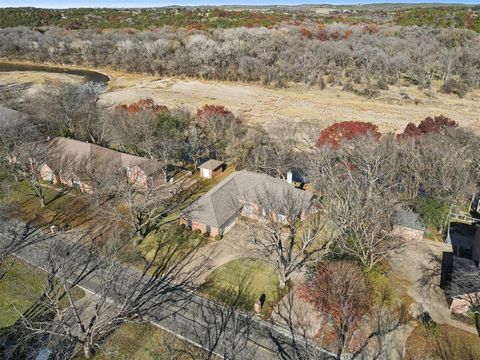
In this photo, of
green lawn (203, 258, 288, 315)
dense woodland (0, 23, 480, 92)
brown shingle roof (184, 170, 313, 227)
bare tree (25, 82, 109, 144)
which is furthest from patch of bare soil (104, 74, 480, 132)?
green lawn (203, 258, 288, 315)

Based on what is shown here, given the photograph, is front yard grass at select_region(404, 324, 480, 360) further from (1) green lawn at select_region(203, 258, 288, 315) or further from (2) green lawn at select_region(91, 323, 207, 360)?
(2) green lawn at select_region(91, 323, 207, 360)

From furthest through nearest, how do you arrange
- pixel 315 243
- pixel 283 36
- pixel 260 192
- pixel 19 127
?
pixel 283 36 → pixel 19 127 → pixel 260 192 → pixel 315 243

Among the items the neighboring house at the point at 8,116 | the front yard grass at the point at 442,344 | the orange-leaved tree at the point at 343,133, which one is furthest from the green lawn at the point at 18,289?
the orange-leaved tree at the point at 343,133

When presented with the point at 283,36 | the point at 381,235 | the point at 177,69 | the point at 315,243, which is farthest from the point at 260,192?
the point at 283,36

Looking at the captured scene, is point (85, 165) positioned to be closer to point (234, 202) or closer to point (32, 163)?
point (32, 163)

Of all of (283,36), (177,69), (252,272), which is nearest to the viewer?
(252,272)

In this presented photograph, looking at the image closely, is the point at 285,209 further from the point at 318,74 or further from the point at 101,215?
the point at 318,74

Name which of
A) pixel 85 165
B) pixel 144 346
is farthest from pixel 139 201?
pixel 144 346

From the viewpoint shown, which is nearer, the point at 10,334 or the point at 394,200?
the point at 10,334
